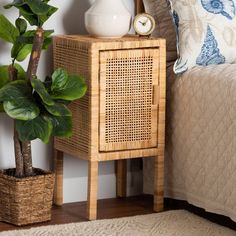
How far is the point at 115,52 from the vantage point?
3.12 m

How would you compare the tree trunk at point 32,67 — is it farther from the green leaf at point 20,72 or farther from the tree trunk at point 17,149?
the green leaf at point 20,72

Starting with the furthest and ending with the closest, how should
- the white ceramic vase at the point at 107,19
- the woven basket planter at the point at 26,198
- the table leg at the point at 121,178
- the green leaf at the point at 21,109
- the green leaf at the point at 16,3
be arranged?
the table leg at the point at 121,178 → the white ceramic vase at the point at 107,19 → the woven basket planter at the point at 26,198 → the green leaf at the point at 16,3 → the green leaf at the point at 21,109


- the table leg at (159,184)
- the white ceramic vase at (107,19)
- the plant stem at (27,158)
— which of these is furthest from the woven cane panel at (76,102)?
the table leg at (159,184)

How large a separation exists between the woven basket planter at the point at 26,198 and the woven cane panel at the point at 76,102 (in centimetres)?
18

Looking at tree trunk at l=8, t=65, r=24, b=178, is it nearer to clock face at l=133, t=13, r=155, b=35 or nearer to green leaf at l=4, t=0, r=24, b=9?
green leaf at l=4, t=0, r=24, b=9

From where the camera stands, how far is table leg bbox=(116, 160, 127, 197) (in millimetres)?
3570

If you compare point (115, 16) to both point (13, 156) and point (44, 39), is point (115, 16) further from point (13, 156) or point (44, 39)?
point (13, 156)

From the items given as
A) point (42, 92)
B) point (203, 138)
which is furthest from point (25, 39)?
point (203, 138)

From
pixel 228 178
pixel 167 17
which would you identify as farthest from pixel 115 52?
pixel 228 178

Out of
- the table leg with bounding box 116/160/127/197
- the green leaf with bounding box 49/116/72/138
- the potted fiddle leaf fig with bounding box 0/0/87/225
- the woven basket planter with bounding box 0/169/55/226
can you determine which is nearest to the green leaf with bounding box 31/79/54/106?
the potted fiddle leaf fig with bounding box 0/0/87/225

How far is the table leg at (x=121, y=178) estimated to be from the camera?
11.7 feet

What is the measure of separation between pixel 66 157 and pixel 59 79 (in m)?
0.57

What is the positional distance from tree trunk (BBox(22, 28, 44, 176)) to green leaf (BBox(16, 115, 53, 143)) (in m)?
0.19

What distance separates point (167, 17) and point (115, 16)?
353 millimetres
